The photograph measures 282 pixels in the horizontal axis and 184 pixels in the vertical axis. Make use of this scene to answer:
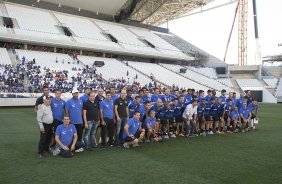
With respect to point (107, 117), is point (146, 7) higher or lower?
higher

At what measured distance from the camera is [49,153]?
7.29 metres

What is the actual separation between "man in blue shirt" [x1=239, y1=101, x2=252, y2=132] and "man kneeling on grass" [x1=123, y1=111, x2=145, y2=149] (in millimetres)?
5606

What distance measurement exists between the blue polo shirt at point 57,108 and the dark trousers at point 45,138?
30 centimetres

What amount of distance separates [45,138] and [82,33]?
107ft

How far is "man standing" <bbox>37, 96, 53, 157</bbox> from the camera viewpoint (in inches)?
276

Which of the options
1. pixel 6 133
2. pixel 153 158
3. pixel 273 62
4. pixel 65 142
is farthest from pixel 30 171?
pixel 273 62

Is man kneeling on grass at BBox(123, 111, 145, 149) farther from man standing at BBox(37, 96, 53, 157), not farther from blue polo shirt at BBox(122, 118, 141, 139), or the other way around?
man standing at BBox(37, 96, 53, 157)

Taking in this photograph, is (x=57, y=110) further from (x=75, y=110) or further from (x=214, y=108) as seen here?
(x=214, y=108)

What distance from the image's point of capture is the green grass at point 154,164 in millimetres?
5300

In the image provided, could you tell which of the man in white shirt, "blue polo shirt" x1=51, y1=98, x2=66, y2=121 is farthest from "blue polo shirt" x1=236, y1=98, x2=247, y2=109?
"blue polo shirt" x1=51, y1=98, x2=66, y2=121

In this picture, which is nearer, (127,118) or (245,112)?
(127,118)

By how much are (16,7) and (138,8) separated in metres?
17.7

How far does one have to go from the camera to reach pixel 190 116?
1036 cm

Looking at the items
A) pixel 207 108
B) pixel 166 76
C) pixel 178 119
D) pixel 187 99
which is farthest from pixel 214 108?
pixel 166 76
